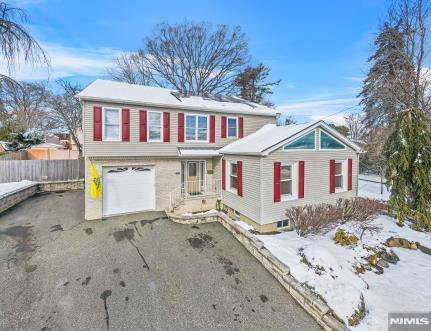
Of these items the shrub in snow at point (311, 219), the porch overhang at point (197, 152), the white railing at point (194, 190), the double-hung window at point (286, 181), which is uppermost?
the porch overhang at point (197, 152)

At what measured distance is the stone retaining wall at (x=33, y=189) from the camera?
970 centimetres

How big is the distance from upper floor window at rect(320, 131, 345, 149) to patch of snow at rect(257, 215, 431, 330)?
4073 millimetres

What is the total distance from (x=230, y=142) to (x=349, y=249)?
726cm

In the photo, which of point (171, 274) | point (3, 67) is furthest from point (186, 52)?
point (171, 274)

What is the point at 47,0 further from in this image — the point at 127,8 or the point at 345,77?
the point at 345,77

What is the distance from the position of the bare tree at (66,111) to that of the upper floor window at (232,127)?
720 inches

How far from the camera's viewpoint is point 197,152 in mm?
9977

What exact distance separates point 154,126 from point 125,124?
130 centimetres

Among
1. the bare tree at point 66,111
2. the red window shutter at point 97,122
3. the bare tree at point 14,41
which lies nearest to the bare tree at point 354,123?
the red window shutter at point 97,122

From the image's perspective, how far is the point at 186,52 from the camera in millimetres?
20844

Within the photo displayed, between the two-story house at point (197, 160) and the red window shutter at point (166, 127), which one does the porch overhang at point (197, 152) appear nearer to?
the two-story house at point (197, 160)

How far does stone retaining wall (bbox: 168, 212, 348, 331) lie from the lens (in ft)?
13.0

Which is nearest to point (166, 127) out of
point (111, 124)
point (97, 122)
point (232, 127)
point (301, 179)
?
point (111, 124)

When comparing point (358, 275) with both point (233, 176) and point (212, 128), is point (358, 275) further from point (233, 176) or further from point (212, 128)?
point (212, 128)
